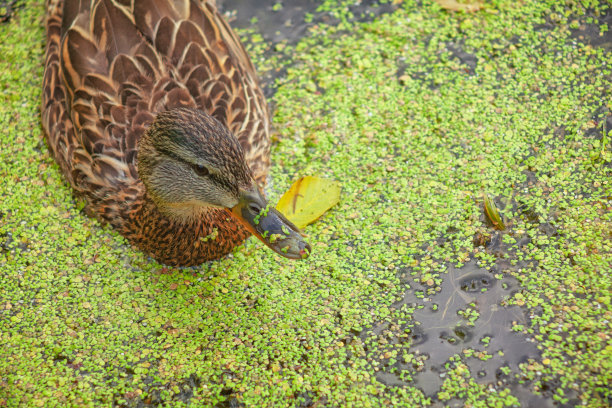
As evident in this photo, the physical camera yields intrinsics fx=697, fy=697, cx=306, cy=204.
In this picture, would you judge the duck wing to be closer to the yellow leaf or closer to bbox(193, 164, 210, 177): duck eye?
the yellow leaf

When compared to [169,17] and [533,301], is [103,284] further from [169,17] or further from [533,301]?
[533,301]

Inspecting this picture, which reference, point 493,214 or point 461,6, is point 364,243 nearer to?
point 493,214

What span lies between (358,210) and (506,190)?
946 millimetres

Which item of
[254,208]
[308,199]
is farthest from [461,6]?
[254,208]

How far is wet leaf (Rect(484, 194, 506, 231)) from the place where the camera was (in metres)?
4.23

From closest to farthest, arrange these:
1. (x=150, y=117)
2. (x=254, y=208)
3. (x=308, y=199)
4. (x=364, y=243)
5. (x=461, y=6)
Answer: (x=254, y=208), (x=150, y=117), (x=364, y=243), (x=308, y=199), (x=461, y=6)

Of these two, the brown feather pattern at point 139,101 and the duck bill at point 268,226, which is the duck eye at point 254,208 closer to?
the duck bill at point 268,226

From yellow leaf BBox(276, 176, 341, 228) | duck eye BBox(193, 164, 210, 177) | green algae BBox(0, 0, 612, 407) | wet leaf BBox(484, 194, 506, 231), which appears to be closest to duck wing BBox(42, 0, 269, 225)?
yellow leaf BBox(276, 176, 341, 228)

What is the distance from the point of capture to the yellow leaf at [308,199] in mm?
4352

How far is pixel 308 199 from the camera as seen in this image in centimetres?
443

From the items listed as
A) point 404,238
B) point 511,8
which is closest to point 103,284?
point 404,238

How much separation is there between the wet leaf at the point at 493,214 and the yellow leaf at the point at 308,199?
0.92 m

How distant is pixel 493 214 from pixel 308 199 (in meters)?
1.15

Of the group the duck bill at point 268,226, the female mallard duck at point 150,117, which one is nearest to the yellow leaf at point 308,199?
the female mallard duck at point 150,117
